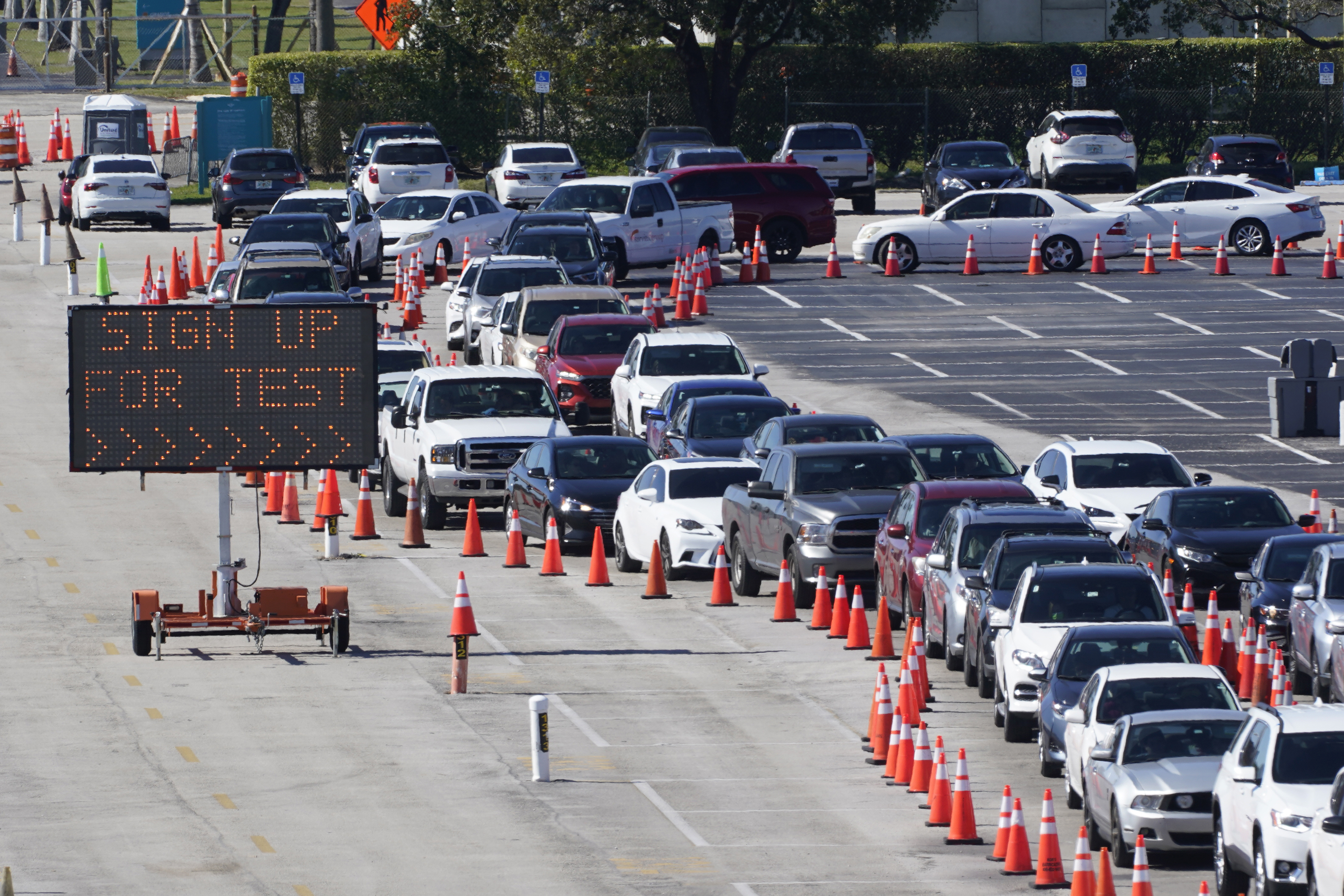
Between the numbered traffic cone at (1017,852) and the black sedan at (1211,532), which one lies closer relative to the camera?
the numbered traffic cone at (1017,852)

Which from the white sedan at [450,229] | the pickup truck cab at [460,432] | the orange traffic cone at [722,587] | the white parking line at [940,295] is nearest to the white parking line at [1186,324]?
the white parking line at [940,295]

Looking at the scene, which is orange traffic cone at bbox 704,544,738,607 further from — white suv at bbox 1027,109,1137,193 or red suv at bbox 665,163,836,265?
white suv at bbox 1027,109,1137,193

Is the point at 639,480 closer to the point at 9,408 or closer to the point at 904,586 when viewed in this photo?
the point at 904,586

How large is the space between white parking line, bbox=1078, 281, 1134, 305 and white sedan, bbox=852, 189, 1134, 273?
962mm

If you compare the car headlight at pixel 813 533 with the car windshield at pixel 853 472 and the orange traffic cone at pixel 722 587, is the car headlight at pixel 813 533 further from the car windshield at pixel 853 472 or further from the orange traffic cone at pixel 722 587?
the orange traffic cone at pixel 722 587

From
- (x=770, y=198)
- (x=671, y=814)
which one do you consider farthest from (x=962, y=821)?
(x=770, y=198)

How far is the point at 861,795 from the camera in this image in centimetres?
1850

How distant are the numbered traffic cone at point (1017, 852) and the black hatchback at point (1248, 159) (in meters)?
41.9

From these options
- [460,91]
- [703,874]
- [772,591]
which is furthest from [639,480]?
[460,91]

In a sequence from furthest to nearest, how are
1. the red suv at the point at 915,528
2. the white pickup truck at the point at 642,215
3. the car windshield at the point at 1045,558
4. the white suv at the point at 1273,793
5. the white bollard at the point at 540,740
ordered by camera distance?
A: the white pickup truck at the point at 642,215 → the red suv at the point at 915,528 → the car windshield at the point at 1045,558 → the white bollard at the point at 540,740 → the white suv at the point at 1273,793

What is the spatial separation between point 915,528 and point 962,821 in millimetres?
7091

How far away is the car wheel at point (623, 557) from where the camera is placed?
28.2 meters

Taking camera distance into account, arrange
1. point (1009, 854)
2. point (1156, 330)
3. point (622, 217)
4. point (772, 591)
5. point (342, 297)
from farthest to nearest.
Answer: point (622, 217) → point (1156, 330) → point (342, 297) → point (772, 591) → point (1009, 854)

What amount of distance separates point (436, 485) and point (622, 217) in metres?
16.3
